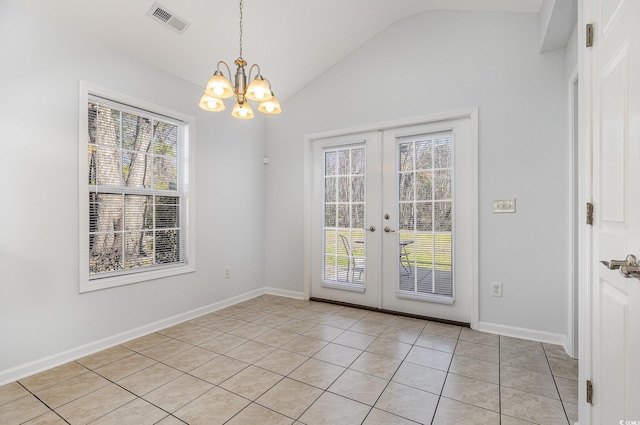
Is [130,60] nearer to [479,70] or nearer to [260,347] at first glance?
[260,347]

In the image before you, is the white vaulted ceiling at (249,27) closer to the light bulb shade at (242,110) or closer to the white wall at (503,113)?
the white wall at (503,113)

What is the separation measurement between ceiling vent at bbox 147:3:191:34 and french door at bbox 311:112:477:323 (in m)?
1.85

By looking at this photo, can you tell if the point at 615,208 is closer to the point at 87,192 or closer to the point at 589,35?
the point at 589,35

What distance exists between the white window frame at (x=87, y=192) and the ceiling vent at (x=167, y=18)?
0.71 meters

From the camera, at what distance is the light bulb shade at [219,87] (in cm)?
188

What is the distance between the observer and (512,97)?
2734 millimetres

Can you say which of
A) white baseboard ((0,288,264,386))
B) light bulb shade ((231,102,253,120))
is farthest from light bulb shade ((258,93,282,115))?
white baseboard ((0,288,264,386))

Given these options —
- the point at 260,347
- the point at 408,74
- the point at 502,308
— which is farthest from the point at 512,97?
the point at 260,347

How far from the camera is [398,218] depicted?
3359 millimetres

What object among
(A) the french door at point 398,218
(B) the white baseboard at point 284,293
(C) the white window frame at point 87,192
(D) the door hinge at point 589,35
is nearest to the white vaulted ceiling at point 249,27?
(C) the white window frame at point 87,192

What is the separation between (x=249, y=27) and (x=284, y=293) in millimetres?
3099

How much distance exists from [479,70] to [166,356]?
3.74 m

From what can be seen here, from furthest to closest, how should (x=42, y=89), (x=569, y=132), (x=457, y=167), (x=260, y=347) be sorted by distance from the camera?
(x=457, y=167) < (x=260, y=347) < (x=569, y=132) < (x=42, y=89)

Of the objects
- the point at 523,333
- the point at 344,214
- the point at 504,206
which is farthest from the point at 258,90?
the point at 523,333
